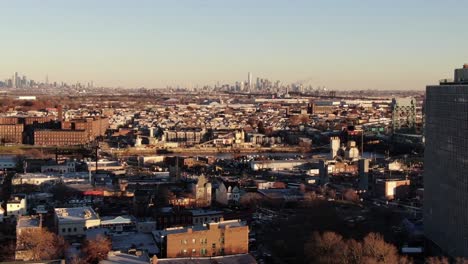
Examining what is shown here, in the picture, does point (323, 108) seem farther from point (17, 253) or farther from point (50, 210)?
point (17, 253)

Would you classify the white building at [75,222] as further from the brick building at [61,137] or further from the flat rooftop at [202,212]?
the brick building at [61,137]

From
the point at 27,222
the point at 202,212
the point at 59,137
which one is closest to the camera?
the point at 27,222

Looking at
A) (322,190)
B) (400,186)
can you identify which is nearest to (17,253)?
(322,190)

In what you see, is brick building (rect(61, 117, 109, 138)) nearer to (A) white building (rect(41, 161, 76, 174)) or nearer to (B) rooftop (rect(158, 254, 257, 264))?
(A) white building (rect(41, 161, 76, 174))

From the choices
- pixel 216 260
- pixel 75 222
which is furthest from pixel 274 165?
pixel 216 260

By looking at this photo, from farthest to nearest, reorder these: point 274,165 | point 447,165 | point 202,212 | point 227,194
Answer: point 274,165
point 227,194
point 202,212
point 447,165

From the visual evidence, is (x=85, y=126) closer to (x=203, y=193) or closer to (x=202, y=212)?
(x=203, y=193)

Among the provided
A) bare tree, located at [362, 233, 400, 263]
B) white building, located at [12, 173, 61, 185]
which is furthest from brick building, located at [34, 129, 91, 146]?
bare tree, located at [362, 233, 400, 263]
